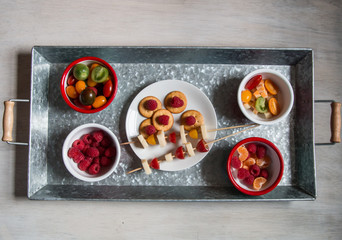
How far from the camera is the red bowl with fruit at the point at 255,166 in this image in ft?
3.65

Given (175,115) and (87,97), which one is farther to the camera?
(175,115)

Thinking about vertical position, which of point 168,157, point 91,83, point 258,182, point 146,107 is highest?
point 91,83

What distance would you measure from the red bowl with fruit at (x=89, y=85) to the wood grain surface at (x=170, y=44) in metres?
0.17

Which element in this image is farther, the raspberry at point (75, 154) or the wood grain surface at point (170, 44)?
the wood grain surface at point (170, 44)

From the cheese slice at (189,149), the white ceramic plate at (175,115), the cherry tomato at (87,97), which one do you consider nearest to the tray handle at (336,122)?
the white ceramic plate at (175,115)

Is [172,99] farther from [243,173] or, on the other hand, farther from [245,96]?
[243,173]

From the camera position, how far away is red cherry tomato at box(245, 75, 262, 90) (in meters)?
1.14

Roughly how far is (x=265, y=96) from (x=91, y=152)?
0.79 m

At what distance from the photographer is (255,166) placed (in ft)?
3.76

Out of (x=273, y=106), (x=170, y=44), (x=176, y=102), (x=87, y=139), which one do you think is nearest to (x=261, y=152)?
(x=273, y=106)

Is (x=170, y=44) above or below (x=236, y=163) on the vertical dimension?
above

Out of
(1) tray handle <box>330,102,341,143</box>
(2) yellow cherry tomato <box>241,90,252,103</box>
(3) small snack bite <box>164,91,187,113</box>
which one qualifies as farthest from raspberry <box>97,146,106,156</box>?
(1) tray handle <box>330,102,341,143</box>

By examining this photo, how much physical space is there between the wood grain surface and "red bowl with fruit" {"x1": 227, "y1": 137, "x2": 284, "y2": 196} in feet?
0.48

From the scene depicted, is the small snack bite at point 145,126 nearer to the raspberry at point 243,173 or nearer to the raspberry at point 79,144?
the raspberry at point 79,144
